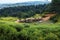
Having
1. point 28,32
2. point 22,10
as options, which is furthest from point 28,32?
point 22,10

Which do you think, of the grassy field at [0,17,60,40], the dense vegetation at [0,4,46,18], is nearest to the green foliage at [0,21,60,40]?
the grassy field at [0,17,60,40]

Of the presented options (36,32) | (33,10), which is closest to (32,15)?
(33,10)

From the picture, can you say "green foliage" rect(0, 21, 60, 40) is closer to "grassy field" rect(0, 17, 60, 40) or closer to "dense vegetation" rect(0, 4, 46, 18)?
"grassy field" rect(0, 17, 60, 40)

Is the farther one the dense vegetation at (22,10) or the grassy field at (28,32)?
the dense vegetation at (22,10)

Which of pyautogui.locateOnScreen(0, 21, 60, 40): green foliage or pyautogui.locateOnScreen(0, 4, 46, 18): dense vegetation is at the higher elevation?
pyautogui.locateOnScreen(0, 21, 60, 40): green foliage

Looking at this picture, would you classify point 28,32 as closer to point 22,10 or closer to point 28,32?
point 28,32

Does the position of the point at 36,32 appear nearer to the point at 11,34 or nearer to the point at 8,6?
the point at 11,34

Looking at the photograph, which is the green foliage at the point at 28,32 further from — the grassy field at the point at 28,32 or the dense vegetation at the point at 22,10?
the dense vegetation at the point at 22,10

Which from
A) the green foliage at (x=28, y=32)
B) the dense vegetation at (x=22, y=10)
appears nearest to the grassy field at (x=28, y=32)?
the green foliage at (x=28, y=32)

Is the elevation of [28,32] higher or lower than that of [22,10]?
higher

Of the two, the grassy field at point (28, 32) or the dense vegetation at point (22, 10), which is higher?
the grassy field at point (28, 32)

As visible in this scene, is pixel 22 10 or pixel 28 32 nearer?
pixel 28 32
